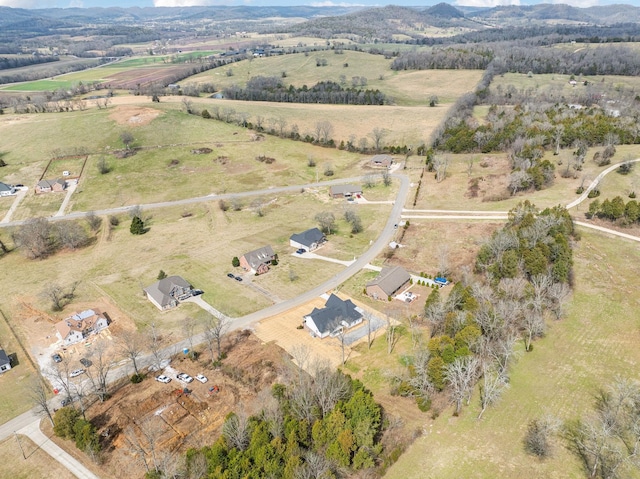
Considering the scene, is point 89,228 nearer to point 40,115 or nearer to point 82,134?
point 82,134

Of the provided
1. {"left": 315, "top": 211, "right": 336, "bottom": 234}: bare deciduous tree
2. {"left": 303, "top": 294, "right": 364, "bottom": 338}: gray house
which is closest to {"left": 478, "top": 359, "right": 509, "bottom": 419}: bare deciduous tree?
{"left": 303, "top": 294, "right": 364, "bottom": 338}: gray house

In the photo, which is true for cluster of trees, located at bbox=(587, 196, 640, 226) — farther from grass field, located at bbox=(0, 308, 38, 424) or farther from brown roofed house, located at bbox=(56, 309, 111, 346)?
grass field, located at bbox=(0, 308, 38, 424)

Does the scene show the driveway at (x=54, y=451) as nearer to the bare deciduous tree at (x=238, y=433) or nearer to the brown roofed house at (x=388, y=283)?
the bare deciduous tree at (x=238, y=433)

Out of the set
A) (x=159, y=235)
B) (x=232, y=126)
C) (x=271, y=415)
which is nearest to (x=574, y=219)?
(x=271, y=415)

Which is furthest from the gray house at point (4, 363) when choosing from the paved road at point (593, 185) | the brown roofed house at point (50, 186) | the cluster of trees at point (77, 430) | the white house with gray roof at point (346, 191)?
the paved road at point (593, 185)

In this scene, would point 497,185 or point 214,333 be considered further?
point 497,185

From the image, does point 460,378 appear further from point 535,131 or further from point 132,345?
point 535,131

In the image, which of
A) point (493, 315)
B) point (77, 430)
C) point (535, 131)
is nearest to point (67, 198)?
point (77, 430)
